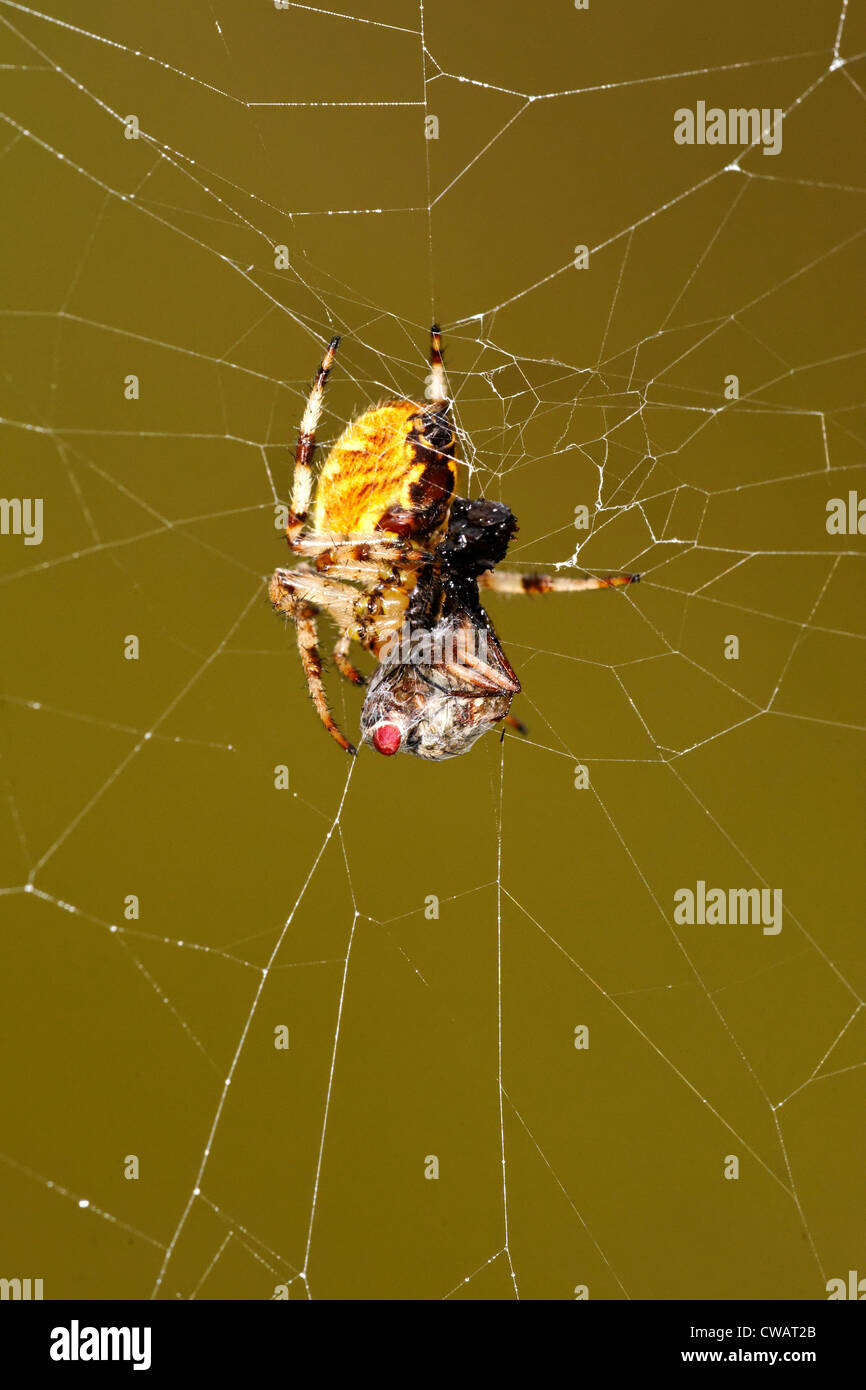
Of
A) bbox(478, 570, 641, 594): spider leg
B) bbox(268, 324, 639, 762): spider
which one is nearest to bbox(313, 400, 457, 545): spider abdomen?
bbox(268, 324, 639, 762): spider

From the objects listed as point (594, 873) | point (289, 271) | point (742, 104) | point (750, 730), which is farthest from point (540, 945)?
point (742, 104)

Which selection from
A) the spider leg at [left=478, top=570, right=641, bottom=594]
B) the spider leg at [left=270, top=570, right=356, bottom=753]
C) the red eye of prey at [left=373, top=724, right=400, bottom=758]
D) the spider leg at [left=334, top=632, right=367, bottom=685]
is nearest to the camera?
the red eye of prey at [left=373, top=724, right=400, bottom=758]

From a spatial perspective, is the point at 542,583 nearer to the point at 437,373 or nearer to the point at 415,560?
the point at 415,560

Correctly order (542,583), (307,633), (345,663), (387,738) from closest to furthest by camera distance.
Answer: (387,738)
(542,583)
(307,633)
(345,663)

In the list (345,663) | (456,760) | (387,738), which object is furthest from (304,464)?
(456,760)

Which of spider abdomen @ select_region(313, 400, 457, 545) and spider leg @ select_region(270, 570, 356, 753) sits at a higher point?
spider abdomen @ select_region(313, 400, 457, 545)

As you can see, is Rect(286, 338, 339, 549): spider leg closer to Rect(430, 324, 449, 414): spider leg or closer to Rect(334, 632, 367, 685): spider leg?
Rect(430, 324, 449, 414): spider leg

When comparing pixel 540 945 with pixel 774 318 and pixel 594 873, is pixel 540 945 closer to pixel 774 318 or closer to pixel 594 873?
pixel 594 873
